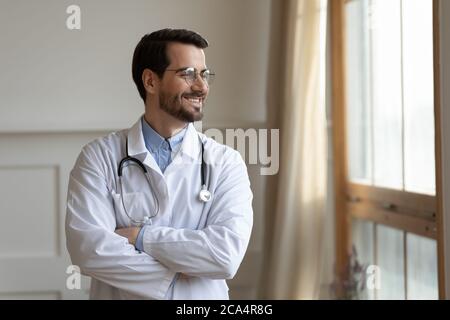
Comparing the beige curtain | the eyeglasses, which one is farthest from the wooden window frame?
the eyeglasses

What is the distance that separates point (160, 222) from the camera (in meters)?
0.85

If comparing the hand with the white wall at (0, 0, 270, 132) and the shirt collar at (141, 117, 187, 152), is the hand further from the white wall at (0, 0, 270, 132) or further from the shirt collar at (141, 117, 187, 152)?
the white wall at (0, 0, 270, 132)

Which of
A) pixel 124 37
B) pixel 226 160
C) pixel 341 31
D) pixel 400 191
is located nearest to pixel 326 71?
pixel 341 31

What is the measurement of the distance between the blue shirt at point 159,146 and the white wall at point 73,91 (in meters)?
0.22

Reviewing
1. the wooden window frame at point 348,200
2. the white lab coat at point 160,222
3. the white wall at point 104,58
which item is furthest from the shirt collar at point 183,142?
the wooden window frame at point 348,200

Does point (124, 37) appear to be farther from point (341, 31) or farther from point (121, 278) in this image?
point (341, 31)

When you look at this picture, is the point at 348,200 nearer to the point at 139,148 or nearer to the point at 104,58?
the point at 104,58

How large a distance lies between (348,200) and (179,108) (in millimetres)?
851

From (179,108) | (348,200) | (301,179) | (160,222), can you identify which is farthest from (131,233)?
(348,200)

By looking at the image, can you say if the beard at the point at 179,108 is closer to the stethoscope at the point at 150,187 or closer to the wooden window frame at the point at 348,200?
the stethoscope at the point at 150,187

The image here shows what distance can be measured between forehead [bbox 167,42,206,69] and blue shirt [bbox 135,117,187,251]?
0.31 ft

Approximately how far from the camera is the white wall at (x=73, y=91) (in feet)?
3.55

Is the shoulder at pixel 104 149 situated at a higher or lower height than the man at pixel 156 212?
higher

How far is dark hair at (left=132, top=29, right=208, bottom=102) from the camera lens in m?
0.78
